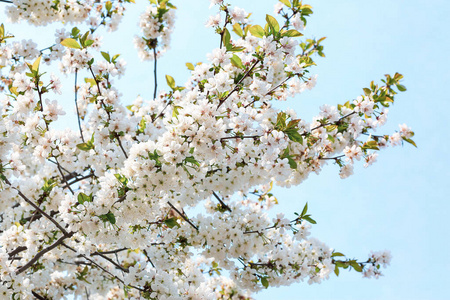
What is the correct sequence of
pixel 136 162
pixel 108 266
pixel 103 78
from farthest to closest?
1. pixel 108 266
2. pixel 103 78
3. pixel 136 162

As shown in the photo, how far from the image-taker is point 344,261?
21.5 ft

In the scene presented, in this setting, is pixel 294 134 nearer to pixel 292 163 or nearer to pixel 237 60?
pixel 292 163

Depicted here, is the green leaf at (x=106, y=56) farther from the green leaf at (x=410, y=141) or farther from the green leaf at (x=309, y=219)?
the green leaf at (x=410, y=141)

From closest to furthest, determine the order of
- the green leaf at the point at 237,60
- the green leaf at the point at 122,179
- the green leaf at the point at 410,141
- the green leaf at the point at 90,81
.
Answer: the green leaf at the point at 122,179
the green leaf at the point at 237,60
the green leaf at the point at 90,81
the green leaf at the point at 410,141

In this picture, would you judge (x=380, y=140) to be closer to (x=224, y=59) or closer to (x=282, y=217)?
(x=282, y=217)

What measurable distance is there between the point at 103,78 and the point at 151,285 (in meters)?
2.72

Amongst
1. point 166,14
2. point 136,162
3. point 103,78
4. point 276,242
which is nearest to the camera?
point 136,162

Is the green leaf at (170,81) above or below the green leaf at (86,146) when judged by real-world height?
above

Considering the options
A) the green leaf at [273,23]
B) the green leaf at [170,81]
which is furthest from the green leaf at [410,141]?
the green leaf at [170,81]

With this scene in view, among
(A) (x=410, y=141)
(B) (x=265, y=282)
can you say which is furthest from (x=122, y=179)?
(A) (x=410, y=141)

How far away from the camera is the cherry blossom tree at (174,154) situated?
3768mm

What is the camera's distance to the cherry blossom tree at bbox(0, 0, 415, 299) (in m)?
3.77

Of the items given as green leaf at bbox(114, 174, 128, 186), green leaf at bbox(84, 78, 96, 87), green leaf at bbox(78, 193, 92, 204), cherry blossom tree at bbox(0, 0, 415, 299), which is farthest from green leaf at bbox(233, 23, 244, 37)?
green leaf at bbox(78, 193, 92, 204)

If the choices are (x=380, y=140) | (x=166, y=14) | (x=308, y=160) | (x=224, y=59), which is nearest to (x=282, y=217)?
(x=308, y=160)
